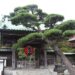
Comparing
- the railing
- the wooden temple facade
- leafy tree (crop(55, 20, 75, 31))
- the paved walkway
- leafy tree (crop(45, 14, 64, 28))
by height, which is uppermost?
leafy tree (crop(45, 14, 64, 28))

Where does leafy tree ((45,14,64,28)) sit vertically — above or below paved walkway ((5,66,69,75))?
above

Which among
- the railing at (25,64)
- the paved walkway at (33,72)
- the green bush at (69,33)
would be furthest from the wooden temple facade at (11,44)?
the green bush at (69,33)

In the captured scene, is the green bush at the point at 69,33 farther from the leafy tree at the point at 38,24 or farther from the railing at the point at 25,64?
the railing at the point at 25,64

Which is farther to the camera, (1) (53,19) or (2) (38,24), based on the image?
(2) (38,24)

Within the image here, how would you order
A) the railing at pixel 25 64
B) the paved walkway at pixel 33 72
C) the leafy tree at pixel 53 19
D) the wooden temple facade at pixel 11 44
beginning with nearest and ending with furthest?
1. the leafy tree at pixel 53 19
2. the wooden temple facade at pixel 11 44
3. the paved walkway at pixel 33 72
4. the railing at pixel 25 64

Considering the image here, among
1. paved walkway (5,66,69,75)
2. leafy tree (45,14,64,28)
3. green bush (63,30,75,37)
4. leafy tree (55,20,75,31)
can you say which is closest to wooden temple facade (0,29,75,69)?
paved walkway (5,66,69,75)

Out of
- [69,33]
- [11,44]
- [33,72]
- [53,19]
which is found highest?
[53,19]

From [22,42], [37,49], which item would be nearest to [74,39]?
[37,49]

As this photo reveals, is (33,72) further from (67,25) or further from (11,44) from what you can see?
(67,25)

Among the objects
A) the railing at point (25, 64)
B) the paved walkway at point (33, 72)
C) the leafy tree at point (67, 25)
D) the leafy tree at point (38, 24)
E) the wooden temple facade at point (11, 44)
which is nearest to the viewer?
the leafy tree at point (38, 24)

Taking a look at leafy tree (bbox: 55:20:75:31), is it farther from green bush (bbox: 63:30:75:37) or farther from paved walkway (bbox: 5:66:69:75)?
paved walkway (bbox: 5:66:69:75)

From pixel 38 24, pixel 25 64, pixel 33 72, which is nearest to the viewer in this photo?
pixel 38 24

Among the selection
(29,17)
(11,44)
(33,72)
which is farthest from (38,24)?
(33,72)

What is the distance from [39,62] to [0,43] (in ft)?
7.52
